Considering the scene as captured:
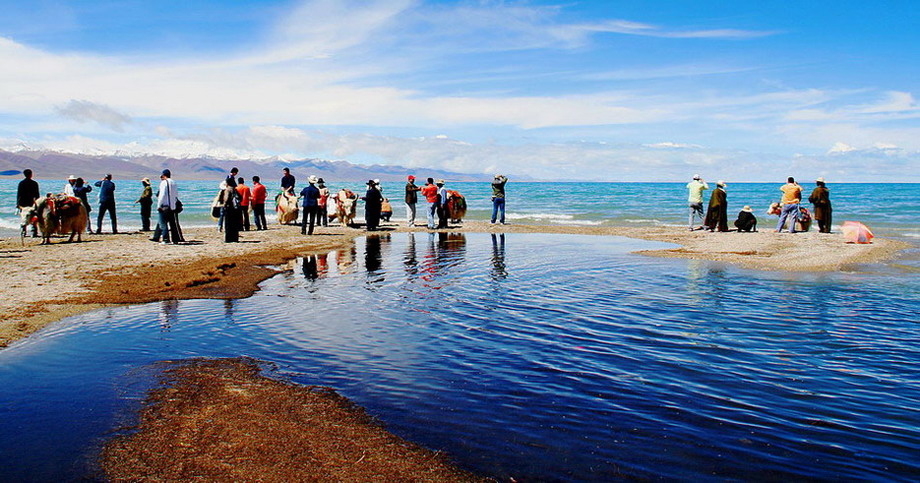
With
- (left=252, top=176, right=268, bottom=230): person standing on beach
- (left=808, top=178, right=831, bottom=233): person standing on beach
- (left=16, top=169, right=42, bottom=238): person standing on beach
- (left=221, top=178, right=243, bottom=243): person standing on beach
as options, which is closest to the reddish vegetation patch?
(left=221, top=178, right=243, bottom=243): person standing on beach

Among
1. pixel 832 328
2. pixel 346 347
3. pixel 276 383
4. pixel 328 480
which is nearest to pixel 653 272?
pixel 832 328

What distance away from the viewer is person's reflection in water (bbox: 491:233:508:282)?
1273cm

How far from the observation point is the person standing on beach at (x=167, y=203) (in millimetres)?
16703

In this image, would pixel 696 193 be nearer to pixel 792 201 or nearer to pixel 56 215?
pixel 792 201

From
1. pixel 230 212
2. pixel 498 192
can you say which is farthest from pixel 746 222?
pixel 230 212

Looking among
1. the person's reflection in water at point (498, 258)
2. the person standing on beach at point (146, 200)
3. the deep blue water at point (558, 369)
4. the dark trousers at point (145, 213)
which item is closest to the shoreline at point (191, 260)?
the deep blue water at point (558, 369)

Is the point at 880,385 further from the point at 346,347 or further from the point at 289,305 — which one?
the point at 289,305

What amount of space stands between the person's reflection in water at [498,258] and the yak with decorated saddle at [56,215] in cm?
1136

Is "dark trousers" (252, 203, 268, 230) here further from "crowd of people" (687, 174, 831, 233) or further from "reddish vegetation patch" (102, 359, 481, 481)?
"reddish vegetation patch" (102, 359, 481, 481)

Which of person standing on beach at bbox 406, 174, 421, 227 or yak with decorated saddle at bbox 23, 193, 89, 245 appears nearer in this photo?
yak with decorated saddle at bbox 23, 193, 89, 245

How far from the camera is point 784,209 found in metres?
22.5

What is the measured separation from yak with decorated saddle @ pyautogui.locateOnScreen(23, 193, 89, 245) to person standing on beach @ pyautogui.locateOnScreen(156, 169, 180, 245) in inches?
92.6

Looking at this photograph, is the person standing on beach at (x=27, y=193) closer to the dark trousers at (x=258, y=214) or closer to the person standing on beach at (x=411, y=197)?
the dark trousers at (x=258, y=214)

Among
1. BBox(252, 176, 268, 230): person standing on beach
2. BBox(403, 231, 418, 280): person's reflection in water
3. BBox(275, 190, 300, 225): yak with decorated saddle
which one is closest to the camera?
BBox(403, 231, 418, 280): person's reflection in water
